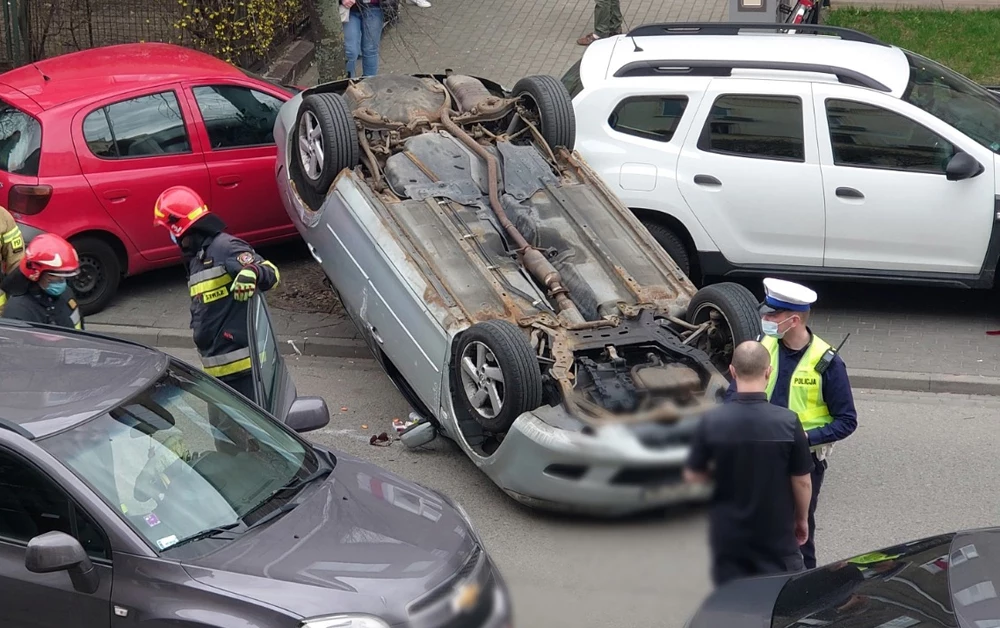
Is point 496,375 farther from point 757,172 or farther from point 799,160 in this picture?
point 799,160

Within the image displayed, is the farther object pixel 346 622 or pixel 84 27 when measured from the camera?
pixel 84 27

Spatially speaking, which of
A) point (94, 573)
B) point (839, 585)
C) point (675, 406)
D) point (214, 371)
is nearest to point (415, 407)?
point (214, 371)

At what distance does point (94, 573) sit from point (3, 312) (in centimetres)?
266

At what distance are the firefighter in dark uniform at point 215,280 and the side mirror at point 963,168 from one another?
4.80 meters

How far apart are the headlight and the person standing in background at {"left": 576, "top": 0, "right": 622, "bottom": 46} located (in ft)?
36.4

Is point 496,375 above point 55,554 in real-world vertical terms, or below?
below

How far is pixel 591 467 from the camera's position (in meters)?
6.29

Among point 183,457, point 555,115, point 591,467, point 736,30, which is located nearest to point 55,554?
point 183,457

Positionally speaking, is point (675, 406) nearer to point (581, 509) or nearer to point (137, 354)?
point (581, 509)

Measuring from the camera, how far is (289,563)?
4.45m

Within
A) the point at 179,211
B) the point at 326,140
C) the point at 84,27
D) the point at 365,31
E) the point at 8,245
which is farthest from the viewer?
the point at 84,27

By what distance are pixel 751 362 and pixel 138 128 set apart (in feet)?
20.0

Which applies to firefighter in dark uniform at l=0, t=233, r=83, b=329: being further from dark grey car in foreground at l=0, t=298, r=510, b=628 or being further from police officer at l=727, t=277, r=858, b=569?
police officer at l=727, t=277, r=858, b=569

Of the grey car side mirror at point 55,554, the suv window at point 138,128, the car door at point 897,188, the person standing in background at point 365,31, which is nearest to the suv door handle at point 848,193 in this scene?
the car door at point 897,188
